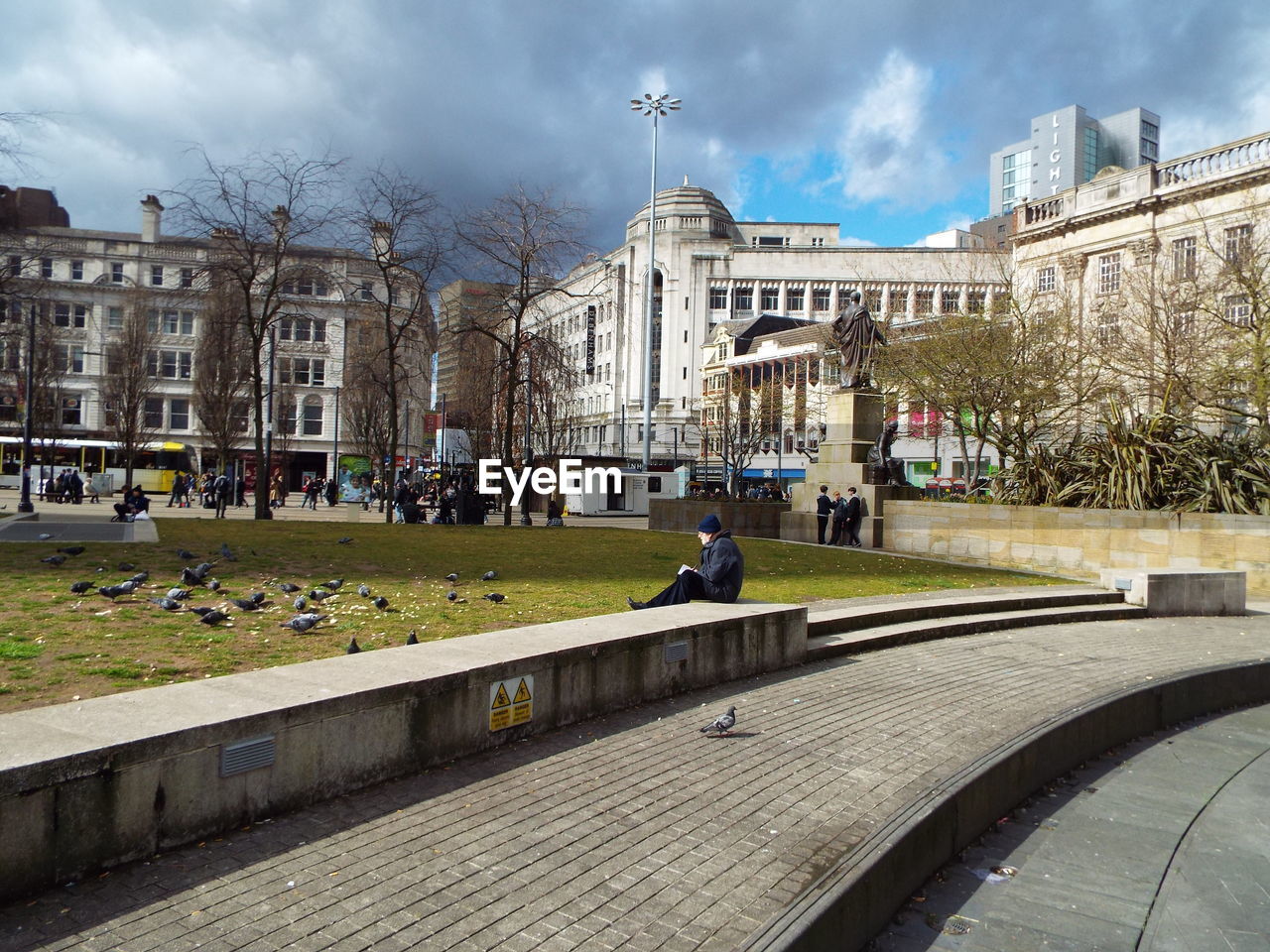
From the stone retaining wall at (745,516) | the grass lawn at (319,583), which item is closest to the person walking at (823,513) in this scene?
the grass lawn at (319,583)

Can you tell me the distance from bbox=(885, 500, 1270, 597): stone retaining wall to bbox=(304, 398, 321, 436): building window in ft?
187

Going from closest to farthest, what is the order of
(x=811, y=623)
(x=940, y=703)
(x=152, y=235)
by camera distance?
(x=940, y=703), (x=811, y=623), (x=152, y=235)

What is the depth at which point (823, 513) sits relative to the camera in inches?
862

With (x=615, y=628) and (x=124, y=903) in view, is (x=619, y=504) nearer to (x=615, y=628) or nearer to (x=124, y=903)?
(x=615, y=628)

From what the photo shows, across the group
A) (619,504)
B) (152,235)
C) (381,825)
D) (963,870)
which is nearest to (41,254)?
(381,825)

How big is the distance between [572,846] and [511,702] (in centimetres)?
156

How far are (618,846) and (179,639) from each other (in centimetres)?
438

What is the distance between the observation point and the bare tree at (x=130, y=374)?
4759cm

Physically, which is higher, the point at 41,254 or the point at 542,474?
the point at 41,254

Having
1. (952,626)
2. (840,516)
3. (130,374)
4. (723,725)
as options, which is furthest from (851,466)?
(130,374)

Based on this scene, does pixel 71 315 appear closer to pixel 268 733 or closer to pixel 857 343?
pixel 857 343

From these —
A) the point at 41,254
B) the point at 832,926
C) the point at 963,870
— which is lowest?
the point at 963,870

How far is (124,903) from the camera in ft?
10.7

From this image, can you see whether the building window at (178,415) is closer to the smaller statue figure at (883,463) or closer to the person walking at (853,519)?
the smaller statue figure at (883,463)
